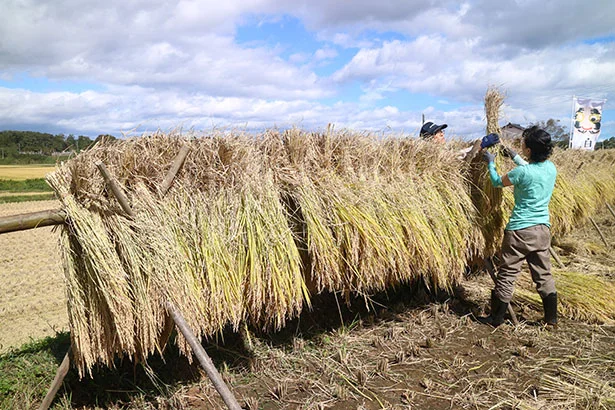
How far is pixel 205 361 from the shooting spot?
2205mm

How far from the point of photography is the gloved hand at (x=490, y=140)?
3801 mm

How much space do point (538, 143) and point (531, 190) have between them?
416mm

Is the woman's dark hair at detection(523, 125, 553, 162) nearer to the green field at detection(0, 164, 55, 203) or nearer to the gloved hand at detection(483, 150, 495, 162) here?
the gloved hand at detection(483, 150, 495, 162)

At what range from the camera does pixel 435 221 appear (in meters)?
3.75

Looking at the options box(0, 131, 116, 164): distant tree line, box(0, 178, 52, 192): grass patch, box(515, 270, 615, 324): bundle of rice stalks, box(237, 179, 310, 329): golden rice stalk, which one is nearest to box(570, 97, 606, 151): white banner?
box(515, 270, 615, 324): bundle of rice stalks

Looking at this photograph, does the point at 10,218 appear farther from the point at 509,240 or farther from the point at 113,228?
the point at 509,240

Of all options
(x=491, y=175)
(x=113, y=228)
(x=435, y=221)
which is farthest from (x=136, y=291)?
(x=491, y=175)

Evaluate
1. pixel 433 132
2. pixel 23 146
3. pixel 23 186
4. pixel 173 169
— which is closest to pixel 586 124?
pixel 433 132

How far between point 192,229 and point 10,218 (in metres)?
1.00

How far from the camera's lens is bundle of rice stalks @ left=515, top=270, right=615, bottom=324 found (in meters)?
3.95

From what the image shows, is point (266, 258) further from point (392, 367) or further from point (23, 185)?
point (23, 185)

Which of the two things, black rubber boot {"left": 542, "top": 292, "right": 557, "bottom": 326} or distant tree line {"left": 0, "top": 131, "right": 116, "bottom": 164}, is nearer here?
black rubber boot {"left": 542, "top": 292, "right": 557, "bottom": 326}

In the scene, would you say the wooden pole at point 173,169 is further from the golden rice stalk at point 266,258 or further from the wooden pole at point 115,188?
the golden rice stalk at point 266,258

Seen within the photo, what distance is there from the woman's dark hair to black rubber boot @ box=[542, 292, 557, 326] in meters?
1.28
